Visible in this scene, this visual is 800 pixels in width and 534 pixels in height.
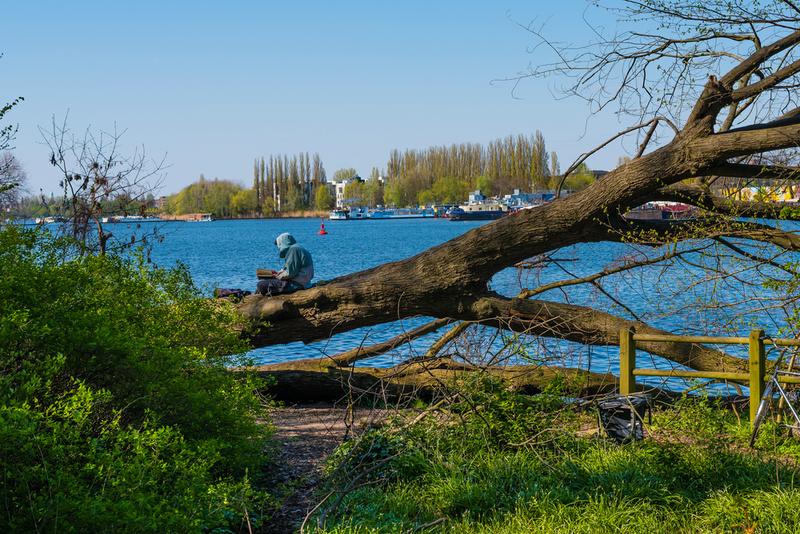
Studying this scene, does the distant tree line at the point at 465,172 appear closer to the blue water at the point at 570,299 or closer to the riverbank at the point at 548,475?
the blue water at the point at 570,299

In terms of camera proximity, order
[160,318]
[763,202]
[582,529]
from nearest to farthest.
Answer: [582,529]
[160,318]
[763,202]

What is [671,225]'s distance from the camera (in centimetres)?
904

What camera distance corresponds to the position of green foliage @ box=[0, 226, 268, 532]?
12.1 feet

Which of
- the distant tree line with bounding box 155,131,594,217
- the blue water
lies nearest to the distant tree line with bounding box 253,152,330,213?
the distant tree line with bounding box 155,131,594,217

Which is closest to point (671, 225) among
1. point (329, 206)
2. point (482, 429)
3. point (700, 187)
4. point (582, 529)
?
point (700, 187)

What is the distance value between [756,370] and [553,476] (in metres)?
3.19

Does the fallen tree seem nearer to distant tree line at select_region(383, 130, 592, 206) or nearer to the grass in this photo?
the grass

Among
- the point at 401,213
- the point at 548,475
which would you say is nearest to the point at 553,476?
the point at 548,475

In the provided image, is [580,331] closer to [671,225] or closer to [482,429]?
[671,225]

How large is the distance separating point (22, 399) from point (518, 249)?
6.05 meters

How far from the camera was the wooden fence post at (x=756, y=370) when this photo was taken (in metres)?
8.40

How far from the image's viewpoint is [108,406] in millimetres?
5031

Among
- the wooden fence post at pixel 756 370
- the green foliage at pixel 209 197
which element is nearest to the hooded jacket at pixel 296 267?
the wooden fence post at pixel 756 370

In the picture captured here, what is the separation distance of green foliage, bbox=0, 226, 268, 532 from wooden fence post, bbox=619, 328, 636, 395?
394 cm
